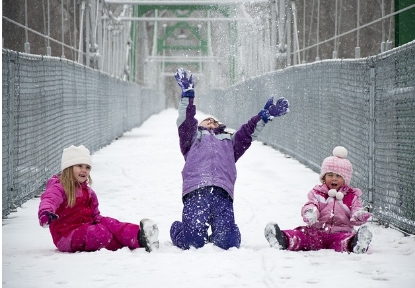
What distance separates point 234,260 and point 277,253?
40 centimetres

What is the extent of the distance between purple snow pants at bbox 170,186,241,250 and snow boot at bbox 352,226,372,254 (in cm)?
80

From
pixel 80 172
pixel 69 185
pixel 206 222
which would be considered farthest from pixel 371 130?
pixel 69 185

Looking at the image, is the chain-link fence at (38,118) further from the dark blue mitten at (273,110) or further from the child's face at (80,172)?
the dark blue mitten at (273,110)

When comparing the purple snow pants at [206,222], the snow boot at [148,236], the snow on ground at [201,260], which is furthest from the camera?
the purple snow pants at [206,222]

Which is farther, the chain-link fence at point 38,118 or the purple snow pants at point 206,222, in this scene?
the chain-link fence at point 38,118

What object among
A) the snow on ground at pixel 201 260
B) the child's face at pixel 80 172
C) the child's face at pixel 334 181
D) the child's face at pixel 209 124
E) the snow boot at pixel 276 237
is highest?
the child's face at pixel 209 124

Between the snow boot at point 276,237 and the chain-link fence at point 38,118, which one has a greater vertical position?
the chain-link fence at point 38,118

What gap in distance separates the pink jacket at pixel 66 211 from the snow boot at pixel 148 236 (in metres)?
0.38

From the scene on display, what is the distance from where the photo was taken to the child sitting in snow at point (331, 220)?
5617 mm

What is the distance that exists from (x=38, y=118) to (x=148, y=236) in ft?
13.2

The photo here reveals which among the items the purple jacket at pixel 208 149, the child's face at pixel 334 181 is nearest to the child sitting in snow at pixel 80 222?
the purple jacket at pixel 208 149

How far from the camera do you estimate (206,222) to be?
5938 mm

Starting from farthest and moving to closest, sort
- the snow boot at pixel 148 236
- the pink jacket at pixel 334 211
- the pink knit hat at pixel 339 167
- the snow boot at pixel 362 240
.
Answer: the pink knit hat at pixel 339 167
the pink jacket at pixel 334 211
the snow boot at pixel 148 236
the snow boot at pixel 362 240

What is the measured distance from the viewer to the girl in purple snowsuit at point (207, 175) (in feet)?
18.9
